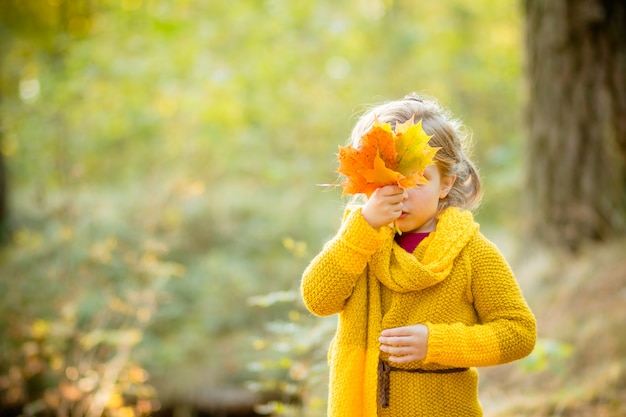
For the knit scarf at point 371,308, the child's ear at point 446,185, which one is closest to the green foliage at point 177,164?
the knit scarf at point 371,308

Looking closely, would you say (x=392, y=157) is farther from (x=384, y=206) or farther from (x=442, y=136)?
(x=442, y=136)

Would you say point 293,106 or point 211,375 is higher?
point 293,106

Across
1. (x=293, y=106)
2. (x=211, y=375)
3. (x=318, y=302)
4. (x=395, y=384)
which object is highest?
(x=293, y=106)

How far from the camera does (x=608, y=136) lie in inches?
212

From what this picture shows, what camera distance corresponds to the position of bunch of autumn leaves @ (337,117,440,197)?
5.70 feet

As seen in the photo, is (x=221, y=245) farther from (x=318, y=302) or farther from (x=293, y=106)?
(x=318, y=302)

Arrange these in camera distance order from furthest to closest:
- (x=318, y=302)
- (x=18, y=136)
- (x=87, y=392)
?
(x=18, y=136) < (x=87, y=392) < (x=318, y=302)

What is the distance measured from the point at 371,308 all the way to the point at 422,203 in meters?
0.34

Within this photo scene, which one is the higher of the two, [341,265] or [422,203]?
[422,203]

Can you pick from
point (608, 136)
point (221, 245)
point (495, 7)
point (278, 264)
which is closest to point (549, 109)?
point (608, 136)

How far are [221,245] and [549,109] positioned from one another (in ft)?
15.8

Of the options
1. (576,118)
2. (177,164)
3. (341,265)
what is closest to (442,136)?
(341,265)

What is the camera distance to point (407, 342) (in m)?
1.81

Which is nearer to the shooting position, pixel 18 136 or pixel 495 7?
pixel 18 136
